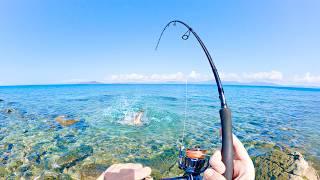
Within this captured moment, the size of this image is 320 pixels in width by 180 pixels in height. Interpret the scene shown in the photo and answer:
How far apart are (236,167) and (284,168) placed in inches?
215

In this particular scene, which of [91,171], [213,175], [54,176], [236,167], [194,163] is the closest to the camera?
[213,175]

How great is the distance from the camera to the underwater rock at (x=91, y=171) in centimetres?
684

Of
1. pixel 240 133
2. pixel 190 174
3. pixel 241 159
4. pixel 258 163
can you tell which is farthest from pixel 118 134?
pixel 241 159

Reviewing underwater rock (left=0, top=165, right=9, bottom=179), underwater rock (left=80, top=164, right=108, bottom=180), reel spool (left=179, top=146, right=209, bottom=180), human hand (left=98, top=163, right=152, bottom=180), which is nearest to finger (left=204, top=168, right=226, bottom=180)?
reel spool (left=179, top=146, right=209, bottom=180)

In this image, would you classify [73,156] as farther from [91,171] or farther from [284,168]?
[284,168]

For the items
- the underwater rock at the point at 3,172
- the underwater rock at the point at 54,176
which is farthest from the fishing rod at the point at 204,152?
the underwater rock at the point at 3,172

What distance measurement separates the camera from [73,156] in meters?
8.80

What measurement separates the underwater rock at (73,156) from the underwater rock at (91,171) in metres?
0.77

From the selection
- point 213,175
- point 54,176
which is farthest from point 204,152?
point 54,176

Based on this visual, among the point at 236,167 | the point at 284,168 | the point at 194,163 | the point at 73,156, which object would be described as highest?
the point at 236,167

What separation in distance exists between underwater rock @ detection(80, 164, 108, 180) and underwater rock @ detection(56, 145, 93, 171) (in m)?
0.77

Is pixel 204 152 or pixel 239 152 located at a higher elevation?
pixel 239 152

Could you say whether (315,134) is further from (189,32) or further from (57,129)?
(57,129)

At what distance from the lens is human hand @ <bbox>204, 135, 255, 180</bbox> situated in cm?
162
